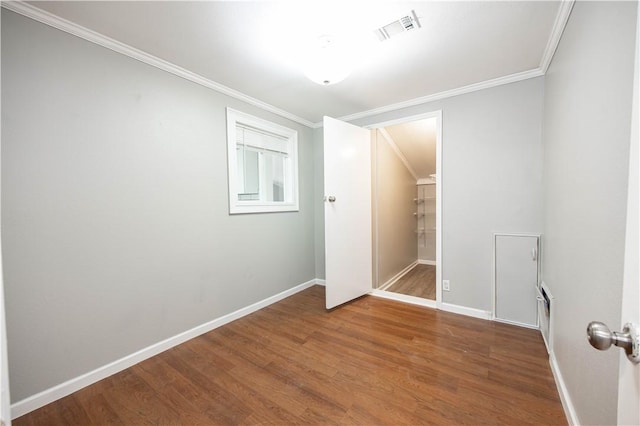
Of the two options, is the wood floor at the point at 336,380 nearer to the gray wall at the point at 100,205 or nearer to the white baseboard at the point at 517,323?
the white baseboard at the point at 517,323

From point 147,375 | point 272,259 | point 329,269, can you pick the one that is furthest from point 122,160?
point 329,269

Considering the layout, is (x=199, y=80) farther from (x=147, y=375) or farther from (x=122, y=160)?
(x=147, y=375)

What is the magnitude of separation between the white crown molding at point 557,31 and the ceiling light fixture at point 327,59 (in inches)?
48.9

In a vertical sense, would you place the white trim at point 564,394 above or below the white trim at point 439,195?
below

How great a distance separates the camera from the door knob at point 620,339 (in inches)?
18.7

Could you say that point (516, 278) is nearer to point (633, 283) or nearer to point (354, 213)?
point (354, 213)

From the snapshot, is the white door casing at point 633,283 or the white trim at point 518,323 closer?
the white door casing at point 633,283

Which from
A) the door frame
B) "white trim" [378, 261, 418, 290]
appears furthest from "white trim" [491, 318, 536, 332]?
"white trim" [378, 261, 418, 290]

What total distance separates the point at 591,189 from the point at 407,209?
3.30 meters

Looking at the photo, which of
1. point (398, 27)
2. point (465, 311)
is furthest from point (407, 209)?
point (398, 27)

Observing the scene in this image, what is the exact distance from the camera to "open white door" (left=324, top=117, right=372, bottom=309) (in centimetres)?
267

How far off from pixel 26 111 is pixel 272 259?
7.26 feet

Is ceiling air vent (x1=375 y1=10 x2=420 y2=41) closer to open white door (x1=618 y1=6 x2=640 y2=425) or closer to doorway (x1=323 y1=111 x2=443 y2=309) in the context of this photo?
doorway (x1=323 y1=111 x2=443 y2=309)

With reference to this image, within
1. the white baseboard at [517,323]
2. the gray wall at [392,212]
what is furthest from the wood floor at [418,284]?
the white baseboard at [517,323]
